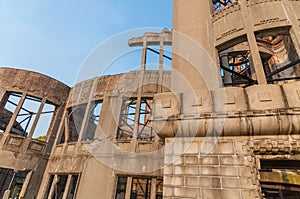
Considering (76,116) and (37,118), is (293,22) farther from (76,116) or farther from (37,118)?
(37,118)

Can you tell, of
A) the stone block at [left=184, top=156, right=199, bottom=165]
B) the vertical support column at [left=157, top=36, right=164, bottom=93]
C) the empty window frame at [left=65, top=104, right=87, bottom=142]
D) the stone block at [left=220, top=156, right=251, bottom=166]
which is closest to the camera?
the stone block at [left=220, top=156, right=251, bottom=166]

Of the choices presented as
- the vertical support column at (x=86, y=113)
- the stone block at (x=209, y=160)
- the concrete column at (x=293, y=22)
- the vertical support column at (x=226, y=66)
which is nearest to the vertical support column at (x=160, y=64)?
the vertical support column at (x=226, y=66)

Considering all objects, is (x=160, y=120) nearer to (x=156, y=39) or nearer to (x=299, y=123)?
(x=299, y=123)

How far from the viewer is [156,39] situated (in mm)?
11008

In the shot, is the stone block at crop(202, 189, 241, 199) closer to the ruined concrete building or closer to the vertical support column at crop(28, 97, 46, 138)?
the ruined concrete building

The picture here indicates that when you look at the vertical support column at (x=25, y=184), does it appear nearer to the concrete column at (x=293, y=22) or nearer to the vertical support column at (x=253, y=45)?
the vertical support column at (x=253, y=45)

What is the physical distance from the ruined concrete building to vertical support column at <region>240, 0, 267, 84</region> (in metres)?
0.03

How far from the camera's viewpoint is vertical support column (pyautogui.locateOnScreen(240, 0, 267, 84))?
451 cm

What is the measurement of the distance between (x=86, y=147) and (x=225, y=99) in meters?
8.03

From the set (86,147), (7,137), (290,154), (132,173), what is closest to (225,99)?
(290,154)

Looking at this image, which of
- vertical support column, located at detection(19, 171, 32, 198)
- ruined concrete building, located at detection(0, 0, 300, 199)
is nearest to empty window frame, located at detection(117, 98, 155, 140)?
ruined concrete building, located at detection(0, 0, 300, 199)

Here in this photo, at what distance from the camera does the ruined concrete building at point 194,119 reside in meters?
3.08

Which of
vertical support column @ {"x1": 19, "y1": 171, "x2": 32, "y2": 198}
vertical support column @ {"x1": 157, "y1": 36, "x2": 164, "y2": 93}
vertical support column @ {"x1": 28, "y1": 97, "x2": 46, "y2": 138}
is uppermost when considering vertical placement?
vertical support column @ {"x1": 157, "y1": 36, "x2": 164, "y2": 93}

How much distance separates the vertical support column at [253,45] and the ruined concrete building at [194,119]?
0.08 feet
